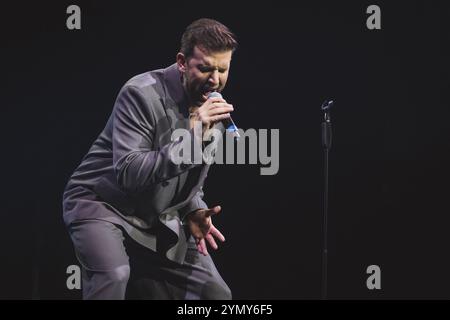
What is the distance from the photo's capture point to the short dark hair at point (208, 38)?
8.07 ft

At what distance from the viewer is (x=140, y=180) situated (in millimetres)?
2287

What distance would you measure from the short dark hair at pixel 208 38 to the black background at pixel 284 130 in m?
0.94

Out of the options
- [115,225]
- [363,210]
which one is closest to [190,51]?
[115,225]

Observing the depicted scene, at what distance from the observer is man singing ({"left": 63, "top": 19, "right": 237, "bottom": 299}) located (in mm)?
2303

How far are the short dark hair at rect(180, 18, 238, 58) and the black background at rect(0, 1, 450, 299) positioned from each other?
37.1 inches

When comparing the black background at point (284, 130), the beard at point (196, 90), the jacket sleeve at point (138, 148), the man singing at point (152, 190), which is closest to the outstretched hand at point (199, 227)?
the man singing at point (152, 190)

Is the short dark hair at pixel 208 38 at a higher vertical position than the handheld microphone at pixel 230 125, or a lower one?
higher

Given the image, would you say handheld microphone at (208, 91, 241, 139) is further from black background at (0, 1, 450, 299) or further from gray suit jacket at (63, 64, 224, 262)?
black background at (0, 1, 450, 299)

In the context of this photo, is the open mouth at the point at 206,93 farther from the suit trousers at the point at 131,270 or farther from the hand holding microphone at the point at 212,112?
the suit trousers at the point at 131,270

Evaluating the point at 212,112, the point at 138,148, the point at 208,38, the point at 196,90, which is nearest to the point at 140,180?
the point at 138,148

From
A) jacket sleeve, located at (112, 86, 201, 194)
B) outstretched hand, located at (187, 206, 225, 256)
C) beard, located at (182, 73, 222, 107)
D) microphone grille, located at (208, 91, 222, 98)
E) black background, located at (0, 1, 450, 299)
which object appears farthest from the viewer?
black background, located at (0, 1, 450, 299)

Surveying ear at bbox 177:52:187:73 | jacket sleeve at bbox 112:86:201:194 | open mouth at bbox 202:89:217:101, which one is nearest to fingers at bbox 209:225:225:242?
jacket sleeve at bbox 112:86:201:194
